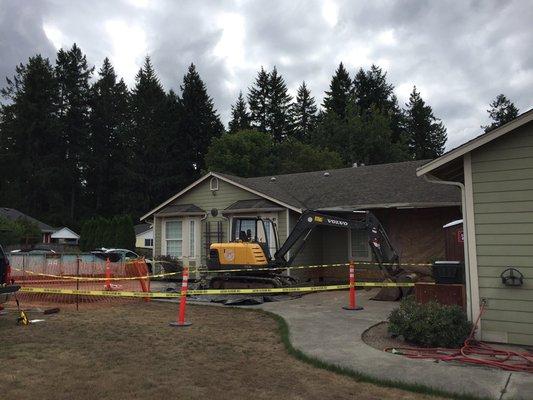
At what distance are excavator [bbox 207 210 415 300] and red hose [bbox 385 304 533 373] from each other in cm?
573

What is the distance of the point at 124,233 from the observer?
35.3 meters

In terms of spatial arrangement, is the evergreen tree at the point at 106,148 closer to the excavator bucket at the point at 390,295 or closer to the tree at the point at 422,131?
the tree at the point at 422,131

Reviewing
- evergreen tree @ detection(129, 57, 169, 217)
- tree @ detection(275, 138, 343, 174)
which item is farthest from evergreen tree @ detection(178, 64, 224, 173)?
tree @ detection(275, 138, 343, 174)

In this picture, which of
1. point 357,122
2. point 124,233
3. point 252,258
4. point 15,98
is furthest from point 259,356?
point 15,98

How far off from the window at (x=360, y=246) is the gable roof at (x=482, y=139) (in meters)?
10.1

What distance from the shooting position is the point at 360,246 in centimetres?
1861

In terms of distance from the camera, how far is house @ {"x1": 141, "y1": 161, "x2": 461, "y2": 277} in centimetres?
1720

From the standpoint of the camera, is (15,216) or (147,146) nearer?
(15,216)

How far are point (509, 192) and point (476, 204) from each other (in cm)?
53

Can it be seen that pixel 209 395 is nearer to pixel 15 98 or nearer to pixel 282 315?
pixel 282 315

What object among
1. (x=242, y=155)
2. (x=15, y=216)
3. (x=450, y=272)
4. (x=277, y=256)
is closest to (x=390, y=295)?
(x=277, y=256)

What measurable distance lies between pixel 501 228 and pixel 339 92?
5827cm

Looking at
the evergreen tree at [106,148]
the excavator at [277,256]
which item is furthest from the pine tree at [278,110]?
the excavator at [277,256]

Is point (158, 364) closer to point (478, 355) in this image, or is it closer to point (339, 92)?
point (478, 355)
